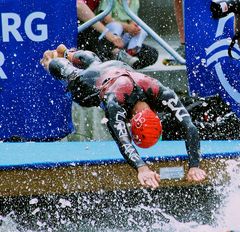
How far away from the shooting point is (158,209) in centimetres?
837

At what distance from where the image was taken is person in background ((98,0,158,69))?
878 cm

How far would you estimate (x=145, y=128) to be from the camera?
7.52 metres

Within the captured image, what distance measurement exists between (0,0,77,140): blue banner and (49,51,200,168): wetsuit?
25cm

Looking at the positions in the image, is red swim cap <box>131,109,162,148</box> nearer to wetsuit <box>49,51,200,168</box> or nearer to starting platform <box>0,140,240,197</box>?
wetsuit <box>49,51,200,168</box>

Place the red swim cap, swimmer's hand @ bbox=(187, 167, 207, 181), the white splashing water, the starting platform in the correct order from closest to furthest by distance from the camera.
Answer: swimmer's hand @ bbox=(187, 167, 207, 181), the red swim cap, the starting platform, the white splashing water

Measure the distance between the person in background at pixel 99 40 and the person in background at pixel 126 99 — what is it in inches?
18.0

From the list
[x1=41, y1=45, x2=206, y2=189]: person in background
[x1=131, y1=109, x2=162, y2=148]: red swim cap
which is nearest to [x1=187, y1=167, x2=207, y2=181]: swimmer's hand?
[x1=41, y1=45, x2=206, y2=189]: person in background

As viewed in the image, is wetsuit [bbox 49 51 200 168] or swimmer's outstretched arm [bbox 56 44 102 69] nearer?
wetsuit [bbox 49 51 200 168]

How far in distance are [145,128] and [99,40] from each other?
1.42 meters

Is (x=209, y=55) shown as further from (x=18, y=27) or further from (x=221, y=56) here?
(x=18, y=27)

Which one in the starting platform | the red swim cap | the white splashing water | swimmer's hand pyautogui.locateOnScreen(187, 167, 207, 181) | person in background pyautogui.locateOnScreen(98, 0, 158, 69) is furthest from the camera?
person in background pyautogui.locateOnScreen(98, 0, 158, 69)

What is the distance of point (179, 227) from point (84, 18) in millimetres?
1839

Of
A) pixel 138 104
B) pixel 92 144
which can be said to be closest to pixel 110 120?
pixel 138 104

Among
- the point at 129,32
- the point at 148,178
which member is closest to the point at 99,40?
the point at 129,32
